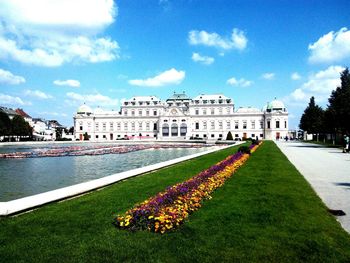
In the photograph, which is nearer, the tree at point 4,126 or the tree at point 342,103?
the tree at point 342,103

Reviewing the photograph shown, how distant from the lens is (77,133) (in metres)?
114

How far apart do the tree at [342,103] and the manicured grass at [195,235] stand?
35.9m

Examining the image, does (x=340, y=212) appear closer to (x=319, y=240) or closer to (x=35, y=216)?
(x=319, y=240)

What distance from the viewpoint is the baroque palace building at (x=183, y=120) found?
344 feet

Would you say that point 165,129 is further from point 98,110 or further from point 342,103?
point 342,103

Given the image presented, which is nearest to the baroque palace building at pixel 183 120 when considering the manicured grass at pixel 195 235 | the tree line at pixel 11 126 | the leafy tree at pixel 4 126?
the tree line at pixel 11 126

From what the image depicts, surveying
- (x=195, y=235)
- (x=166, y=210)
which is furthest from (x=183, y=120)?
(x=195, y=235)

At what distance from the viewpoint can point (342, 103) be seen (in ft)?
135

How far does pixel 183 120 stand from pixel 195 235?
98910 mm

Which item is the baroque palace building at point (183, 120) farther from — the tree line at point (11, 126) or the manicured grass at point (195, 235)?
the manicured grass at point (195, 235)

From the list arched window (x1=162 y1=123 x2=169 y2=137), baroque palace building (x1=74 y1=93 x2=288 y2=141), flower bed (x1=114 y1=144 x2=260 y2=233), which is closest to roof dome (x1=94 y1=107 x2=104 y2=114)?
baroque palace building (x1=74 y1=93 x2=288 y2=141)

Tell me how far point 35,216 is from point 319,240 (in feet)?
21.1

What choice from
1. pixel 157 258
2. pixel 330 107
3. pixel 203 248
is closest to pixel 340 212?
pixel 203 248

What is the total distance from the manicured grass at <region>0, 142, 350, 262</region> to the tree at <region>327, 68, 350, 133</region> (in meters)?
35.9
